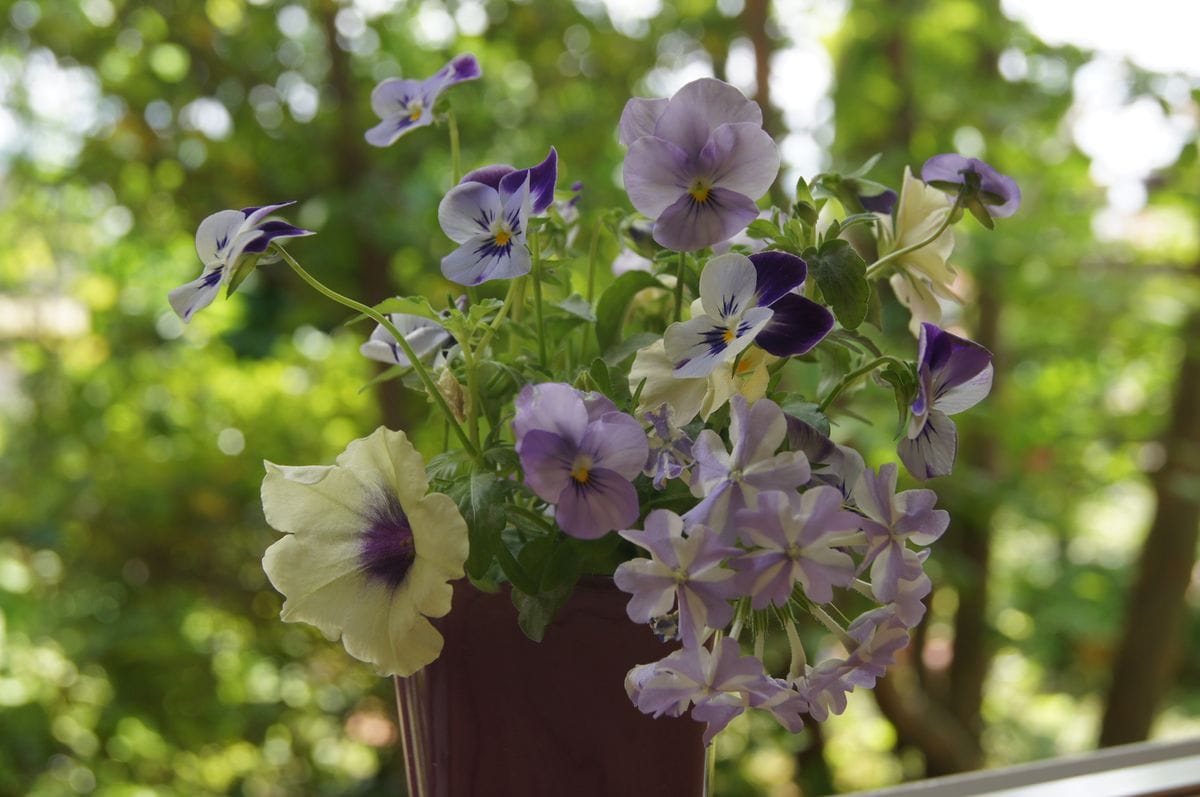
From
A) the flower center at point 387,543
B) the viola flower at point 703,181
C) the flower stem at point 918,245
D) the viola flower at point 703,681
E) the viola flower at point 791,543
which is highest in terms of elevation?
the viola flower at point 703,181

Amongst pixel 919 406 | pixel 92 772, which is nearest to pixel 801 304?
pixel 919 406

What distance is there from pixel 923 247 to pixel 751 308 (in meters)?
0.12

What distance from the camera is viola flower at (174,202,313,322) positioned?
1.33 ft

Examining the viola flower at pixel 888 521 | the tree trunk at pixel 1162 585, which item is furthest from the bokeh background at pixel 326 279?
the viola flower at pixel 888 521

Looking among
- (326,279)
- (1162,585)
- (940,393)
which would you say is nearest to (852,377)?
(940,393)

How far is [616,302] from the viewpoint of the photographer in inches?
19.0

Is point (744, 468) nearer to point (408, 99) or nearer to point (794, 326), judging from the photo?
point (794, 326)

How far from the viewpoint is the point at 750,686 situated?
1.27 feet

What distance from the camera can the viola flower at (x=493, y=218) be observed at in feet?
1.36

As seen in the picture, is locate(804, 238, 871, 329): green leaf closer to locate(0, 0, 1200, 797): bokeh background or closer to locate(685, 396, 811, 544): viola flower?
locate(685, 396, 811, 544): viola flower

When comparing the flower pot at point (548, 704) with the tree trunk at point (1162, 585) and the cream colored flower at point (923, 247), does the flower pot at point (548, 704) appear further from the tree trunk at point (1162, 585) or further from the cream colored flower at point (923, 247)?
the tree trunk at point (1162, 585)

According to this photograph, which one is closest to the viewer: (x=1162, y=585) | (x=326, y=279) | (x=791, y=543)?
(x=791, y=543)

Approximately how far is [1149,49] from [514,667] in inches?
56.6

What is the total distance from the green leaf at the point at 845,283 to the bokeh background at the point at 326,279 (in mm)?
913
